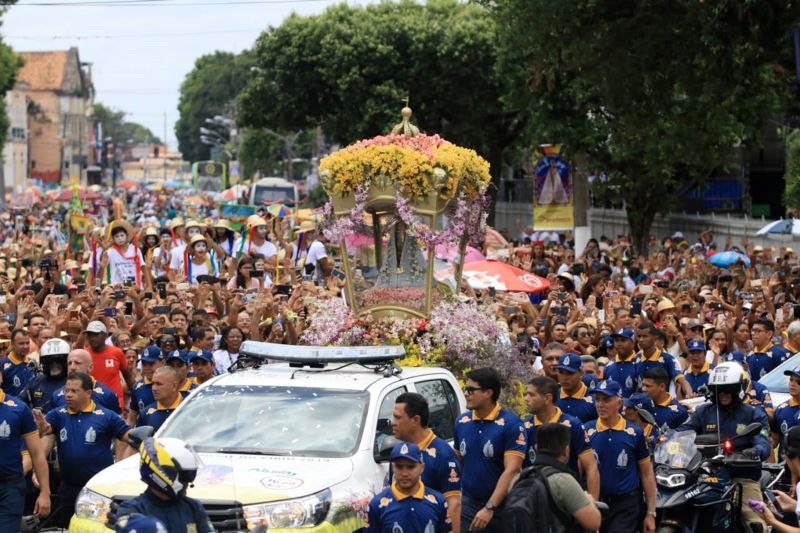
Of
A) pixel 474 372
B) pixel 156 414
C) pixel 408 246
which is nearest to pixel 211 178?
pixel 408 246

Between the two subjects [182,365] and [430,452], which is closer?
[430,452]

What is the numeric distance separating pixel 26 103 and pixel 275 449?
122 metres

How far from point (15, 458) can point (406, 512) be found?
10.9ft

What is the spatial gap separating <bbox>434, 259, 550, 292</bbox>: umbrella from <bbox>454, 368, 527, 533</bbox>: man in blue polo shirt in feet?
31.7

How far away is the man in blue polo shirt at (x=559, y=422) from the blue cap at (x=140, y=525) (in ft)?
12.1

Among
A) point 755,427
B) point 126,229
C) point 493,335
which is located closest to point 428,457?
point 755,427

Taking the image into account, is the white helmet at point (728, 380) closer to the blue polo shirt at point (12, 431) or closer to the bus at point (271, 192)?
the blue polo shirt at point (12, 431)

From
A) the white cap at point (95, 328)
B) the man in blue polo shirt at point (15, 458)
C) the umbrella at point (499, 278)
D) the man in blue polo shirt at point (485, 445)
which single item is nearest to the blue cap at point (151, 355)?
the white cap at point (95, 328)

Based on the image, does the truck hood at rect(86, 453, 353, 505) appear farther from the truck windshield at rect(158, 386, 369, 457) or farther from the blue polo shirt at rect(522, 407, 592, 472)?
the blue polo shirt at rect(522, 407, 592, 472)

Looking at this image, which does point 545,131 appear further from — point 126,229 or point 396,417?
point 396,417

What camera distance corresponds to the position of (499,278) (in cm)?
1941

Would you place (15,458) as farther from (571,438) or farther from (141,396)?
(571,438)

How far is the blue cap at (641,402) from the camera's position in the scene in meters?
10.8

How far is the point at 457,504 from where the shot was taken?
8.58 m
